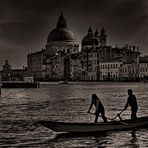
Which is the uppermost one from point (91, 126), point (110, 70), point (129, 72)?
point (110, 70)

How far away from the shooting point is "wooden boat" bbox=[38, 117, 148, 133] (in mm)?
19266

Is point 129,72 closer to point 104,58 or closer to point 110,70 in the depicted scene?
point 110,70

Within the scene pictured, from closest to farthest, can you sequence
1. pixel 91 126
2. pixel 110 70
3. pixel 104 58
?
pixel 91 126 < pixel 110 70 < pixel 104 58

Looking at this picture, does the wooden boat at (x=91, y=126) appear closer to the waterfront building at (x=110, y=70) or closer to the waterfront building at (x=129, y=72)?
the waterfront building at (x=129, y=72)

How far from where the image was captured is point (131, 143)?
18.1 metres

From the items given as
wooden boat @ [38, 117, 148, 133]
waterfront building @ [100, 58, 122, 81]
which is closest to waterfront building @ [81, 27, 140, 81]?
waterfront building @ [100, 58, 122, 81]

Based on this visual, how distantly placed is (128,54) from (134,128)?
540 feet

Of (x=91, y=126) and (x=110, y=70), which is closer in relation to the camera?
(x=91, y=126)

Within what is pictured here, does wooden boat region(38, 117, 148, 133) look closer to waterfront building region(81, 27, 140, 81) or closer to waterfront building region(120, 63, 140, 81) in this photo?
waterfront building region(120, 63, 140, 81)

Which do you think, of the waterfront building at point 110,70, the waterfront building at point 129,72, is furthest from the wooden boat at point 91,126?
the waterfront building at point 110,70

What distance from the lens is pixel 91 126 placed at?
19609 millimetres

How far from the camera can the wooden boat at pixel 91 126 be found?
758 inches

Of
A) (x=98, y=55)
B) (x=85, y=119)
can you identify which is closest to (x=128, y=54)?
(x=98, y=55)

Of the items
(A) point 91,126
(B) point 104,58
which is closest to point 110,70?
(B) point 104,58
